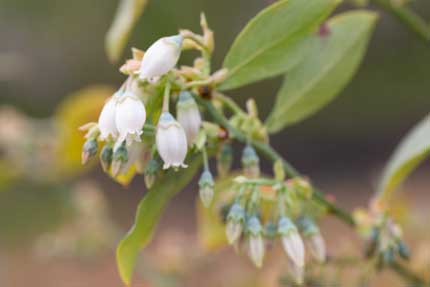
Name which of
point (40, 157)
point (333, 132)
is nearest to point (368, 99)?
point (333, 132)

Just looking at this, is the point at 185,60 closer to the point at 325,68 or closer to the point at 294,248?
the point at 325,68

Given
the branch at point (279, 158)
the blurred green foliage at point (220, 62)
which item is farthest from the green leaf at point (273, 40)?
the blurred green foliage at point (220, 62)

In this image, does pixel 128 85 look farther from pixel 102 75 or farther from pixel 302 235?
pixel 102 75

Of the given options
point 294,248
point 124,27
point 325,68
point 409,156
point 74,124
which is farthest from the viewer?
point 74,124

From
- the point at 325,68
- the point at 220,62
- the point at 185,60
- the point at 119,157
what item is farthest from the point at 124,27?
the point at 220,62

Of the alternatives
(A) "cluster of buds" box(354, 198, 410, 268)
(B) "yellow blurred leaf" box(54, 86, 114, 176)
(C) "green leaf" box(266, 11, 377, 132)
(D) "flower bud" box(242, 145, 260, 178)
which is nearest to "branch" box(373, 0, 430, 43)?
(C) "green leaf" box(266, 11, 377, 132)

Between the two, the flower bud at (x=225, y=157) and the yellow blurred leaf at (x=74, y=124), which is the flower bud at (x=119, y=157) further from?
the yellow blurred leaf at (x=74, y=124)
